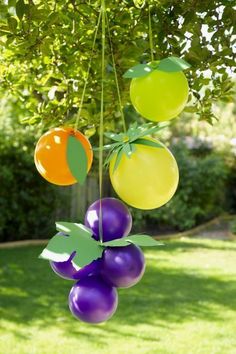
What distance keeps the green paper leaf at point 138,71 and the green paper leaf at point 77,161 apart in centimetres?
15

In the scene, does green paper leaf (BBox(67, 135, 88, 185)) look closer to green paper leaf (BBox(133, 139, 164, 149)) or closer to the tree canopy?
green paper leaf (BBox(133, 139, 164, 149))

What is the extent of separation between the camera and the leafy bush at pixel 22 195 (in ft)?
25.9

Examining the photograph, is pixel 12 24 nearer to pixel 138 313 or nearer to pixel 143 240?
pixel 143 240

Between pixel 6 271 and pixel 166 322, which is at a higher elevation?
pixel 166 322

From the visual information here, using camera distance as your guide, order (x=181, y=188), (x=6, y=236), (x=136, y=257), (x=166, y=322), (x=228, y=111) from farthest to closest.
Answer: (x=228, y=111) < (x=181, y=188) < (x=6, y=236) < (x=166, y=322) < (x=136, y=257)

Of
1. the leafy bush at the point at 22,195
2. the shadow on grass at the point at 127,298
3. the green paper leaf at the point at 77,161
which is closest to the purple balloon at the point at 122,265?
the green paper leaf at the point at 77,161

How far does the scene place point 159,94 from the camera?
0.95 meters

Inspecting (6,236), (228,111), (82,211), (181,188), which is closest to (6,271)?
(6,236)

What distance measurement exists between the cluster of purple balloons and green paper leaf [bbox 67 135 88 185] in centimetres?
13

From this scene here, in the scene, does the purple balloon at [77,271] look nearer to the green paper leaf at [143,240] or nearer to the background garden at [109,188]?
the green paper leaf at [143,240]

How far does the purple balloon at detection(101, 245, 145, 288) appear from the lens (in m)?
0.90

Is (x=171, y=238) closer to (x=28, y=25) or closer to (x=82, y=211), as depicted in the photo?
(x=82, y=211)

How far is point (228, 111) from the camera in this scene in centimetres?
1376

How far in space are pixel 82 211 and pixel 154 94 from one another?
8962 mm
